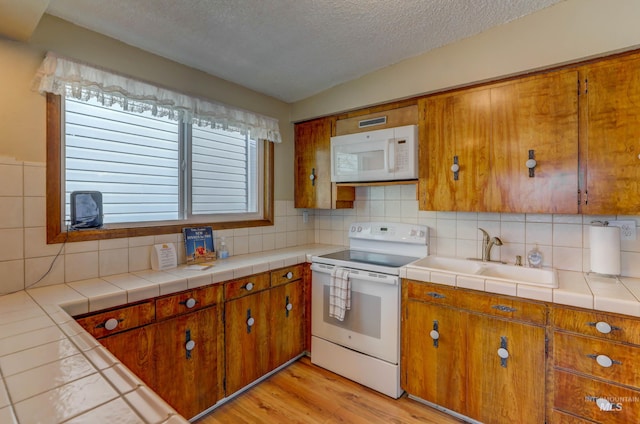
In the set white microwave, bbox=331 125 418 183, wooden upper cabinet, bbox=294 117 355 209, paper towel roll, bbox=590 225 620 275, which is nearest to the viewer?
paper towel roll, bbox=590 225 620 275

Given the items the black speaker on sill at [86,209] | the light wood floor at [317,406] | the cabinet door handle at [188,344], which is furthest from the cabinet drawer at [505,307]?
the black speaker on sill at [86,209]

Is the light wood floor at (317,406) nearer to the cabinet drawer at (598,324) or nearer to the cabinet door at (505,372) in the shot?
the cabinet door at (505,372)

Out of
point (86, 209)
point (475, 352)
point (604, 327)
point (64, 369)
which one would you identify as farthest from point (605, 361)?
point (86, 209)

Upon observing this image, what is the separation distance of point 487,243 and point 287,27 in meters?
1.95

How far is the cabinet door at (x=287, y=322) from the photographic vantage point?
232cm

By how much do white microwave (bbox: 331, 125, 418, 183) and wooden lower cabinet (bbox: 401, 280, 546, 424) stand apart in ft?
2.70

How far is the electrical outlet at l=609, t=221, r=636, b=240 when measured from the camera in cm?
178

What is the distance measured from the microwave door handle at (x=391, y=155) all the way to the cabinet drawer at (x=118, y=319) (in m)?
1.76

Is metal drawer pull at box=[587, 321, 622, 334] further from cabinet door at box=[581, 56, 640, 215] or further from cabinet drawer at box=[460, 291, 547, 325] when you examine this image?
cabinet door at box=[581, 56, 640, 215]

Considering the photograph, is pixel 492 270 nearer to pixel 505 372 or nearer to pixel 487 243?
pixel 487 243

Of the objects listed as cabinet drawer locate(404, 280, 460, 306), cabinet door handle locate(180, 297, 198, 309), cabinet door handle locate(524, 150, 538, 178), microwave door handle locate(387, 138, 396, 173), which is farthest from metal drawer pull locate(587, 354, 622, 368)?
cabinet door handle locate(180, 297, 198, 309)

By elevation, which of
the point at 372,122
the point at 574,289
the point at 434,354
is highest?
the point at 372,122

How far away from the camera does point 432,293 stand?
1.94 meters

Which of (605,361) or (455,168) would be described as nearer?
(605,361)
